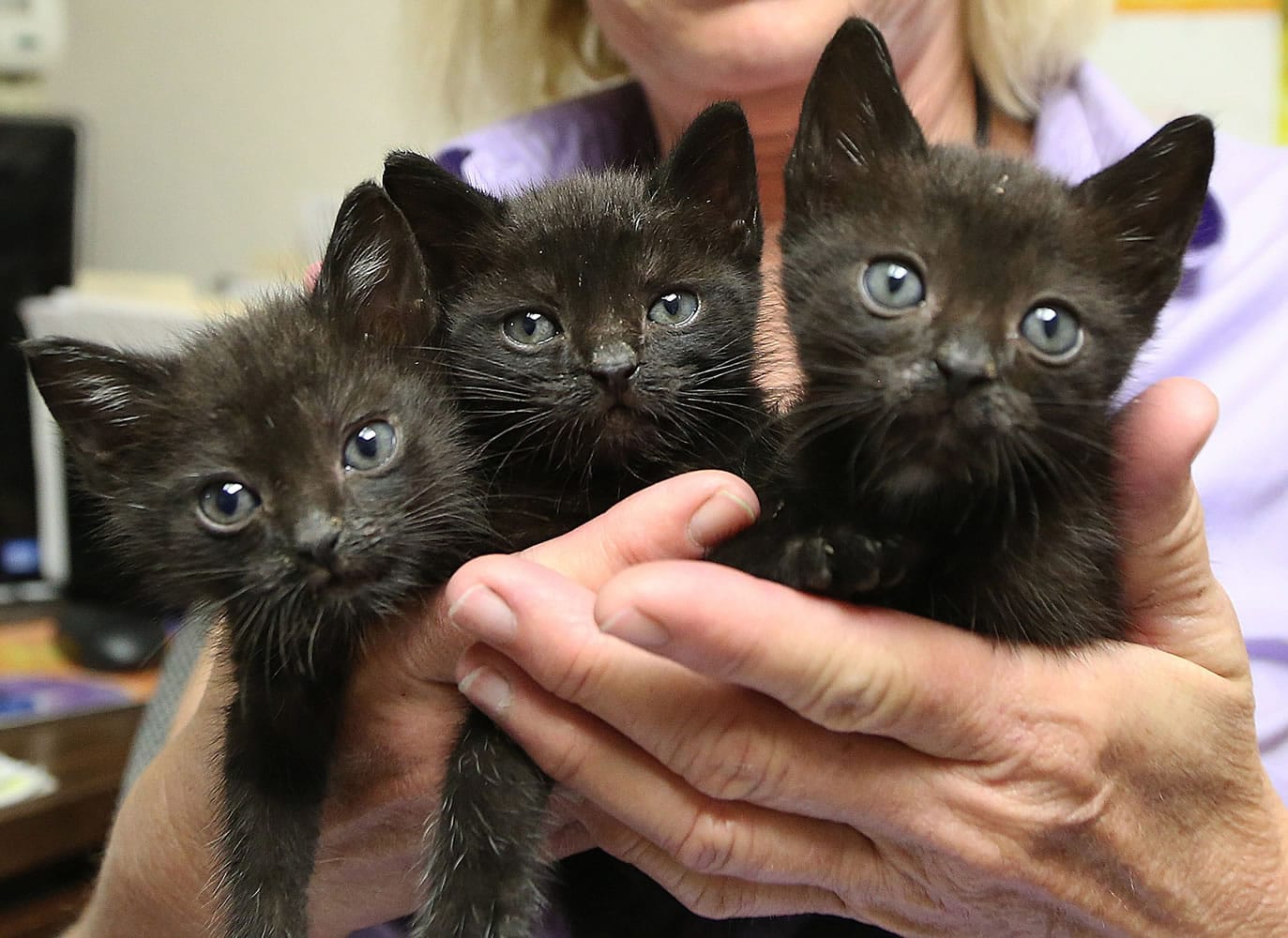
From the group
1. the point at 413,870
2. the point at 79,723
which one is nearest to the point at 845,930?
the point at 413,870

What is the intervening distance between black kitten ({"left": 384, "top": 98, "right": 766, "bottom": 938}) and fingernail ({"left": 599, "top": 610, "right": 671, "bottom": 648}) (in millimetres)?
329

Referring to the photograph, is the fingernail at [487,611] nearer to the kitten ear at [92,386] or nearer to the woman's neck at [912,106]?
the kitten ear at [92,386]

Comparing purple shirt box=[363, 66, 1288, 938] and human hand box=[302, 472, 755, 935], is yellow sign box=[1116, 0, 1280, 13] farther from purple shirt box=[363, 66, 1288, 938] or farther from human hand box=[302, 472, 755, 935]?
human hand box=[302, 472, 755, 935]

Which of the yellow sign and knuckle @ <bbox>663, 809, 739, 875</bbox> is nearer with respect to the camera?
knuckle @ <bbox>663, 809, 739, 875</bbox>

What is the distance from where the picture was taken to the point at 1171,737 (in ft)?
3.33

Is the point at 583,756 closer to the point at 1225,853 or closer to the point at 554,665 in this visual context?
the point at 554,665

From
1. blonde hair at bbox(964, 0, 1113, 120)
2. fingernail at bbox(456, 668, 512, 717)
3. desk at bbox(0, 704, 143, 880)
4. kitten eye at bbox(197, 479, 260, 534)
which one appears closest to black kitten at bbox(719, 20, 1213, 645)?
fingernail at bbox(456, 668, 512, 717)

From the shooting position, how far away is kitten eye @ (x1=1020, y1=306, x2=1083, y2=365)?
88cm

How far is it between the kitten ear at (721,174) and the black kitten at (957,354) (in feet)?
0.69

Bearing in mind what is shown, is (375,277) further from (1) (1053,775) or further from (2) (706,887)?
(1) (1053,775)

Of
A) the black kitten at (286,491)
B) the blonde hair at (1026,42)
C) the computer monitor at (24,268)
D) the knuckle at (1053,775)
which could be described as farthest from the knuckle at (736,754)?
the computer monitor at (24,268)

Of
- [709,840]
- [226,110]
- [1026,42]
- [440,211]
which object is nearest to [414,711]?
[709,840]

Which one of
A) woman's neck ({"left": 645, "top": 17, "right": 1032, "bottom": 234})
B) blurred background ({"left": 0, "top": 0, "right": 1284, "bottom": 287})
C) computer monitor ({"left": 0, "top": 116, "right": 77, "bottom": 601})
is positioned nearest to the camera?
woman's neck ({"left": 645, "top": 17, "right": 1032, "bottom": 234})

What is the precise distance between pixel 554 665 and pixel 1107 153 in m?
1.29
